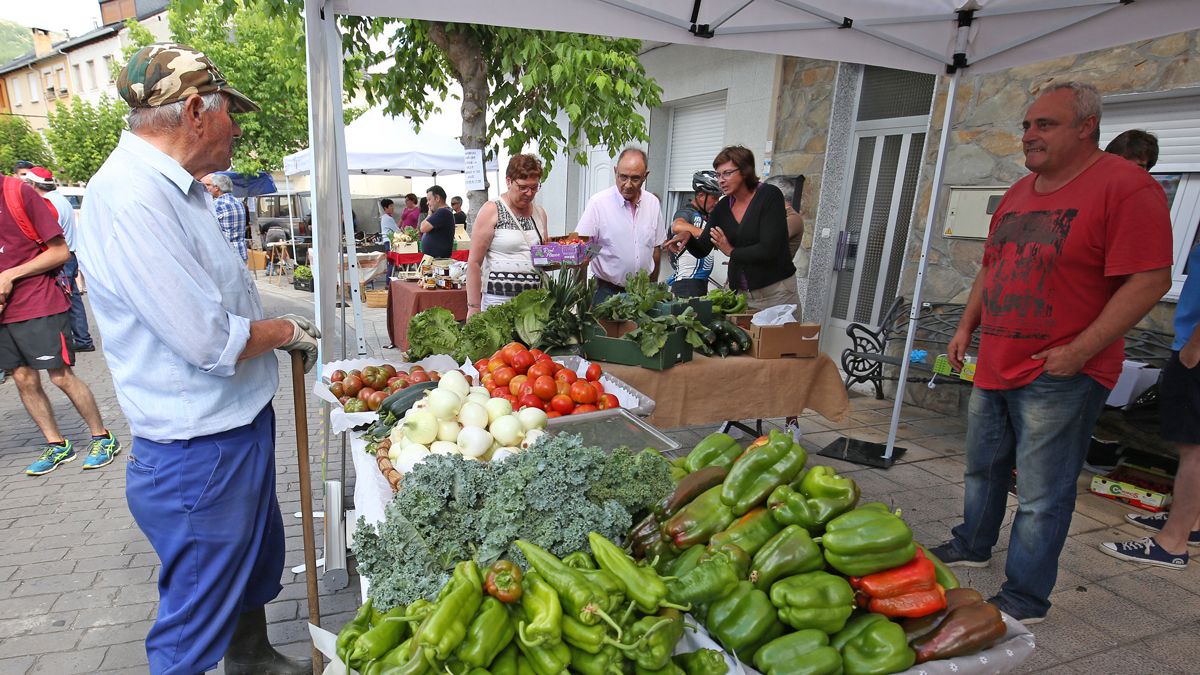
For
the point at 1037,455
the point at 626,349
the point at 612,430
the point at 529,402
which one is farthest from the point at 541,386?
the point at 1037,455

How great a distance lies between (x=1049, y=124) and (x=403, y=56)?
6.74 m

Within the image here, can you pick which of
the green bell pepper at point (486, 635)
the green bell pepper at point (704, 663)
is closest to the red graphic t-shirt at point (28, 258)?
the green bell pepper at point (486, 635)

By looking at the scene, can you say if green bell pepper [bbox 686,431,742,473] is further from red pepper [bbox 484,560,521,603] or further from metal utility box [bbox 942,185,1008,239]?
metal utility box [bbox 942,185,1008,239]

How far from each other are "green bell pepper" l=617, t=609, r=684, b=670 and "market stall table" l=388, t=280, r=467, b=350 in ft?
18.3

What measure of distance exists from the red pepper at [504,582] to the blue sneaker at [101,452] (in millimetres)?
4810

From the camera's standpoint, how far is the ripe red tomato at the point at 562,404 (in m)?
2.74

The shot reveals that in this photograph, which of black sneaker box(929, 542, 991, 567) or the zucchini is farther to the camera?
black sneaker box(929, 542, 991, 567)

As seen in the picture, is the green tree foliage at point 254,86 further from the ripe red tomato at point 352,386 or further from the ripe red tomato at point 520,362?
the ripe red tomato at point 520,362

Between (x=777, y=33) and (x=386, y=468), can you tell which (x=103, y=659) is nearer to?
(x=386, y=468)

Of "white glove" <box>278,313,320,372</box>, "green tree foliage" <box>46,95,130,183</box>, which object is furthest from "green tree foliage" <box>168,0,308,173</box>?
"white glove" <box>278,313,320,372</box>

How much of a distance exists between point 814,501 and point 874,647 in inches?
14.5

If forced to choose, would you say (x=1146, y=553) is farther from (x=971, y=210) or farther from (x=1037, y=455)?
(x=971, y=210)

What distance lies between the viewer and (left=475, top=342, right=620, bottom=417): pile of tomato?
9.04 feet

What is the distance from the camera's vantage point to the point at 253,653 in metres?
2.50
